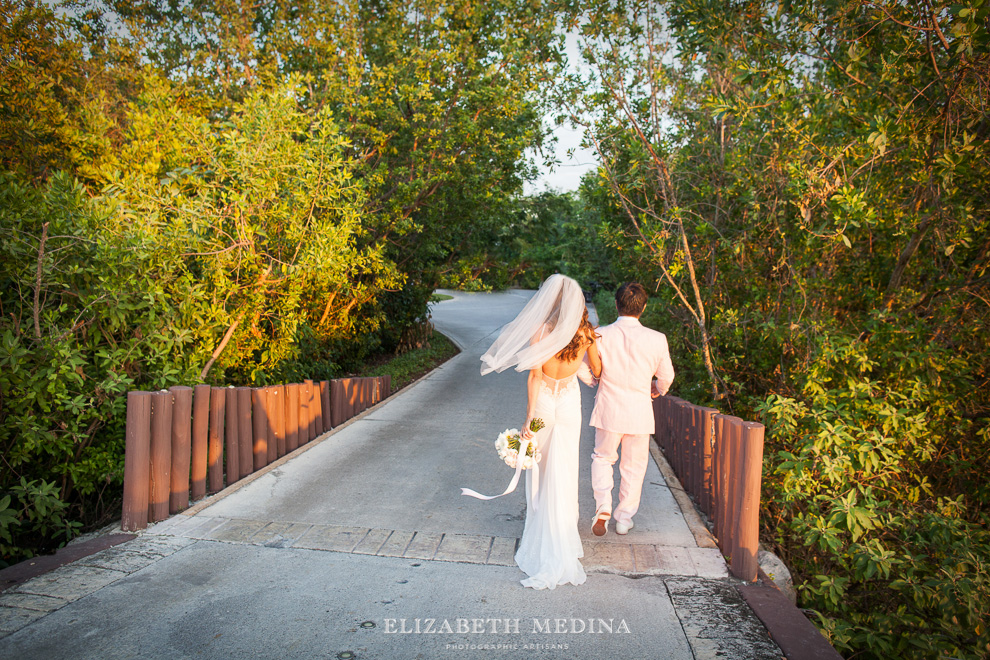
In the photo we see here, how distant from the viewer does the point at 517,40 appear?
1214 centimetres

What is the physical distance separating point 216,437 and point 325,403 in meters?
2.41

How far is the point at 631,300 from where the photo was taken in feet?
15.7

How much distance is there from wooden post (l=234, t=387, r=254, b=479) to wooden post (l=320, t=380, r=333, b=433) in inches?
72.5

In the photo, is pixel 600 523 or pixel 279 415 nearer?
pixel 600 523

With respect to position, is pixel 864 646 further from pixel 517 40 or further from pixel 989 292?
pixel 517 40

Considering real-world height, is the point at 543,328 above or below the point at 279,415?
above

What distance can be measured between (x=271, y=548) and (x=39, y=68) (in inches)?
346

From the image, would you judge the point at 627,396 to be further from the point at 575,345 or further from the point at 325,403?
the point at 325,403

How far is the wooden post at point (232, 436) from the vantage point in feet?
18.6

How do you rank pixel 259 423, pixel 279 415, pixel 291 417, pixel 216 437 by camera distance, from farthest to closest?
pixel 291 417
pixel 279 415
pixel 259 423
pixel 216 437

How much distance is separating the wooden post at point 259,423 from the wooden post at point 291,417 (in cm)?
48

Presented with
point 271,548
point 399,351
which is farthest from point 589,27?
point 399,351

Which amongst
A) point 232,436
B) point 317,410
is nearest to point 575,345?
point 232,436

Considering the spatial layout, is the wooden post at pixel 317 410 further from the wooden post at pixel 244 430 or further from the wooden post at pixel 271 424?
the wooden post at pixel 244 430
